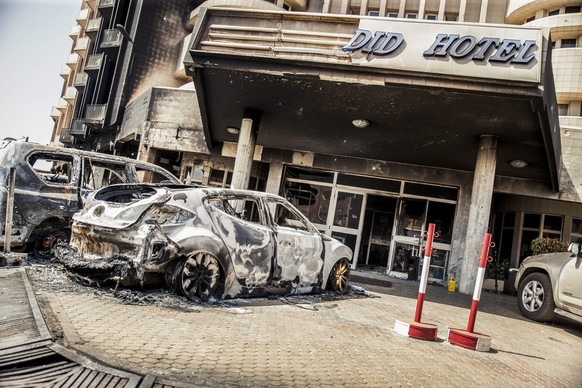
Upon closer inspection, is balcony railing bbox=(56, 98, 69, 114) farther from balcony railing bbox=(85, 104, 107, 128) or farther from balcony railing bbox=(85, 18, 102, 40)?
balcony railing bbox=(85, 104, 107, 128)

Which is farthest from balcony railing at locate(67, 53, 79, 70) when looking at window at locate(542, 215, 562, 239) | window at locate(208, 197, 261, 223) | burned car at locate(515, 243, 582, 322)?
burned car at locate(515, 243, 582, 322)

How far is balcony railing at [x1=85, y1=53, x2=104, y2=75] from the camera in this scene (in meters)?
28.8

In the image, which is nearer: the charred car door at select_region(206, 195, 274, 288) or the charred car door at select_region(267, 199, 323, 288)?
the charred car door at select_region(206, 195, 274, 288)

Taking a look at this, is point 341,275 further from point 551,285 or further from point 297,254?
point 551,285

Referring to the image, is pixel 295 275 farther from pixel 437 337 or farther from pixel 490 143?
pixel 490 143

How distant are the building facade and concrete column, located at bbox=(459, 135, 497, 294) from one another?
33 mm

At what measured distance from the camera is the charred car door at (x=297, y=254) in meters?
5.89

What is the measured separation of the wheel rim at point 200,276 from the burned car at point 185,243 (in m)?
0.01

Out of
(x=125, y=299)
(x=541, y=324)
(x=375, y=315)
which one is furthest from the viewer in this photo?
(x=541, y=324)

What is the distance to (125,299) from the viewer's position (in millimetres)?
4656

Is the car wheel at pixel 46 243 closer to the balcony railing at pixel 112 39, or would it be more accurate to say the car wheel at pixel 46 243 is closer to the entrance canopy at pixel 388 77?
the entrance canopy at pixel 388 77

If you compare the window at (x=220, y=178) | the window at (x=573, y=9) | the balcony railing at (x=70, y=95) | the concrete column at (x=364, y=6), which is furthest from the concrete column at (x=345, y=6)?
the balcony railing at (x=70, y=95)

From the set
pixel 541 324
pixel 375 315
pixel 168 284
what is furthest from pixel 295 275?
pixel 541 324

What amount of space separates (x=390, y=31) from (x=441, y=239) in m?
8.12
